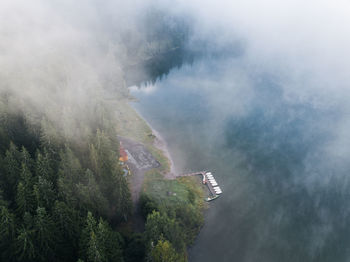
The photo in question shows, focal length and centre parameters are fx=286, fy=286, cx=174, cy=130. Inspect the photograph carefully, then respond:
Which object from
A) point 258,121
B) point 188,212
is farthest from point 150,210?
point 258,121

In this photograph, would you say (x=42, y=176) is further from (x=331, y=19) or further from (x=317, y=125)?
Answer: (x=331, y=19)

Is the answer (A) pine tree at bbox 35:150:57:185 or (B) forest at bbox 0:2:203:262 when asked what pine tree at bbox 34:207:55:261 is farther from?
(A) pine tree at bbox 35:150:57:185

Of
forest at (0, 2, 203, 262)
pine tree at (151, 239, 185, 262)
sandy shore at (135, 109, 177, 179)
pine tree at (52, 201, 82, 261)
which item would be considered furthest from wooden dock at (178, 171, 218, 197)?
pine tree at (52, 201, 82, 261)

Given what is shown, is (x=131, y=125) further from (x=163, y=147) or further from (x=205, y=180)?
(x=205, y=180)

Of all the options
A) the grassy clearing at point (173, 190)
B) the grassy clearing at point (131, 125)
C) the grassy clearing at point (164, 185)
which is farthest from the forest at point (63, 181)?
the grassy clearing at point (131, 125)

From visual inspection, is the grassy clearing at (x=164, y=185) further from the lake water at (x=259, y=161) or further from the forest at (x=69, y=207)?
the lake water at (x=259, y=161)
